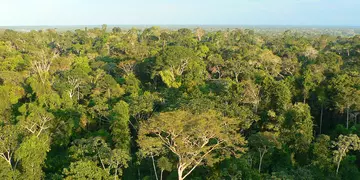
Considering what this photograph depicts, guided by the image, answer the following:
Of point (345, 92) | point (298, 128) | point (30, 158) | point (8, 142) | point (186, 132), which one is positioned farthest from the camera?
point (345, 92)

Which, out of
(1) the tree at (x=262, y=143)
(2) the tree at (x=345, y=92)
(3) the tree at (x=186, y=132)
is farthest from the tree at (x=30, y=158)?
(2) the tree at (x=345, y=92)

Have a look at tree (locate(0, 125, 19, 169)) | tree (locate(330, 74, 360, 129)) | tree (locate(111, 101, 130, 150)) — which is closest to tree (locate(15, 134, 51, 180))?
tree (locate(0, 125, 19, 169))

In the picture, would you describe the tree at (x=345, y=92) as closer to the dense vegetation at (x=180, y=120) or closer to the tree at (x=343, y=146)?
the dense vegetation at (x=180, y=120)

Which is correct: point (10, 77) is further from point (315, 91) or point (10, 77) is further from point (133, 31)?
point (133, 31)

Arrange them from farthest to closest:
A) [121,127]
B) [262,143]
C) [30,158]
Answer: [121,127] → [262,143] → [30,158]

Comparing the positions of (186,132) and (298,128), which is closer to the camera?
(186,132)

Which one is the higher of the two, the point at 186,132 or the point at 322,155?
the point at 186,132

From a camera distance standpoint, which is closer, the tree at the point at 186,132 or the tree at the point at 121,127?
the tree at the point at 186,132

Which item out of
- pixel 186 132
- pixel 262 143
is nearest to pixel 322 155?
pixel 262 143

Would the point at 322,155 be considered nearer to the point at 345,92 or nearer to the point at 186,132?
the point at 345,92
